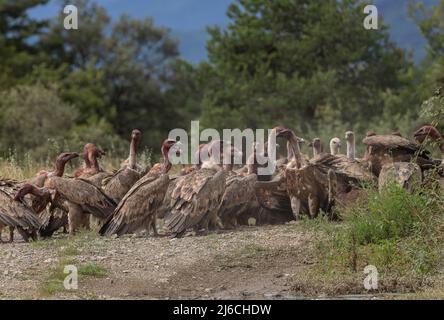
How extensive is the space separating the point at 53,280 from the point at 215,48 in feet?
93.2

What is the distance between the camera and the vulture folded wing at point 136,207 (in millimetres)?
12734

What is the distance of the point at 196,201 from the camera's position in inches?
508

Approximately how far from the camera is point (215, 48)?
37781 mm

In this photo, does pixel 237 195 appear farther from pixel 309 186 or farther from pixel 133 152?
pixel 133 152

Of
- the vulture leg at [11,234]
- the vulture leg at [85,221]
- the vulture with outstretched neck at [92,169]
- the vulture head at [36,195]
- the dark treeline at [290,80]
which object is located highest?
the dark treeline at [290,80]

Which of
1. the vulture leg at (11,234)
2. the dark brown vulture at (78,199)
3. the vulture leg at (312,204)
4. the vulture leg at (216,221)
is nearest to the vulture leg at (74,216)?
the dark brown vulture at (78,199)

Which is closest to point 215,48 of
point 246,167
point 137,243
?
point 246,167

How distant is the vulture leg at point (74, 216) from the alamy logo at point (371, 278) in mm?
4367

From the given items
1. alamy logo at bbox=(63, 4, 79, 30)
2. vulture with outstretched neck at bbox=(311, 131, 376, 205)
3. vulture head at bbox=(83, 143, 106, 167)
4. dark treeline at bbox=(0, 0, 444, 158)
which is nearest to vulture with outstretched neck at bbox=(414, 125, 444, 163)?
vulture with outstretched neck at bbox=(311, 131, 376, 205)

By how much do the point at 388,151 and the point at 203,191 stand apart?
9.23ft

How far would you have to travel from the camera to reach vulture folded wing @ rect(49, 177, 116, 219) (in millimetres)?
12883

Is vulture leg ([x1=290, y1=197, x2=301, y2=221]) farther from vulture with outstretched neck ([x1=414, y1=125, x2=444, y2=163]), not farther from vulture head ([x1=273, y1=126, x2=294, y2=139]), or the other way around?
vulture with outstretched neck ([x1=414, y1=125, x2=444, y2=163])

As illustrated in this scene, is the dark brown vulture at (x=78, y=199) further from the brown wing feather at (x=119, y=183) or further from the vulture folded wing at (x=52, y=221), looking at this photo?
the brown wing feather at (x=119, y=183)

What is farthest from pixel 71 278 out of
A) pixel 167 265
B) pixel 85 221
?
pixel 85 221
